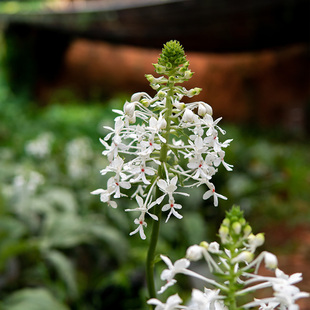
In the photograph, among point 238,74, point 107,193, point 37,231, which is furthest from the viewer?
point 238,74

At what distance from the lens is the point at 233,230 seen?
965mm

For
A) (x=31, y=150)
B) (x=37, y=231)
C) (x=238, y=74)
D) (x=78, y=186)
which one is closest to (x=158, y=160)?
(x=37, y=231)

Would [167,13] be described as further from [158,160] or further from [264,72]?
[158,160]

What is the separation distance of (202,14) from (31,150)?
16.3 ft

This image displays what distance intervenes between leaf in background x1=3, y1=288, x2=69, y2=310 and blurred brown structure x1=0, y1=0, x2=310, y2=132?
22.6 ft

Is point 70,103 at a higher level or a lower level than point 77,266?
higher

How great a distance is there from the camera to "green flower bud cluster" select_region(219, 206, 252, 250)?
0.97 meters

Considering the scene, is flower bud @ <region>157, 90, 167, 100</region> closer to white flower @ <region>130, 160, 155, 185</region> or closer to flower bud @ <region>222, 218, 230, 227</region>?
white flower @ <region>130, 160, 155, 185</region>

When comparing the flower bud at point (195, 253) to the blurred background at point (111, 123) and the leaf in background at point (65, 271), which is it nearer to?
the blurred background at point (111, 123)

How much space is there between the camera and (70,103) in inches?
534

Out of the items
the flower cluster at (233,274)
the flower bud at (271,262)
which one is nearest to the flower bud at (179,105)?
the flower cluster at (233,274)

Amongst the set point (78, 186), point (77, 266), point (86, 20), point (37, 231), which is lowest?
point (77, 266)

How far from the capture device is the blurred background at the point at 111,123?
3.75 metres

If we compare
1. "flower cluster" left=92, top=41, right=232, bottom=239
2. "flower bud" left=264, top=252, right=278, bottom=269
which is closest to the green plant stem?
"flower cluster" left=92, top=41, right=232, bottom=239
